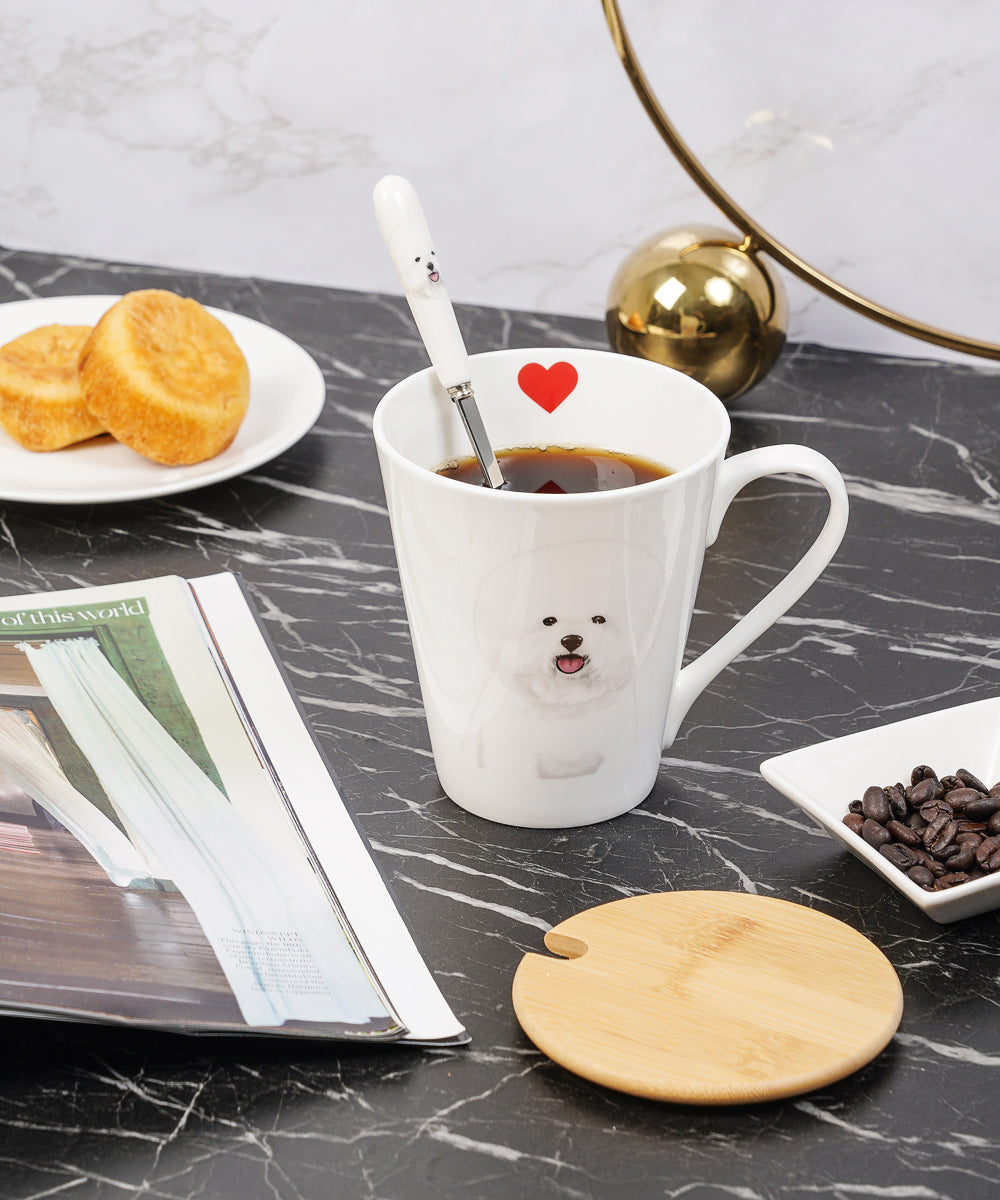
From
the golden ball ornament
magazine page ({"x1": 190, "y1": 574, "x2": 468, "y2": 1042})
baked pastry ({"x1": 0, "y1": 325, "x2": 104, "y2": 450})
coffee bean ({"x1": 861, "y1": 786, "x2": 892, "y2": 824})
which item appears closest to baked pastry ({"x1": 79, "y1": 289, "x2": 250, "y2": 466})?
baked pastry ({"x1": 0, "y1": 325, "x2": 104, "y2": 450})

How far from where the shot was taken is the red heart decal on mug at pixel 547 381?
0.58 meters

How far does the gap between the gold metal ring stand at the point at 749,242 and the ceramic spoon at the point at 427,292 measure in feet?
1.33

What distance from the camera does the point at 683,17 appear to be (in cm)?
97

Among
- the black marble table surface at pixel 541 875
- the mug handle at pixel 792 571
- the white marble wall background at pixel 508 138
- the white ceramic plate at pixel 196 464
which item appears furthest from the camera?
the white marble wall background at pixel 508 138

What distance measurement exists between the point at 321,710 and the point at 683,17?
0.65m

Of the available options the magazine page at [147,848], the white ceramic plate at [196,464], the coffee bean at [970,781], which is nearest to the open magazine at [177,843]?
the magazine page at [147,848]

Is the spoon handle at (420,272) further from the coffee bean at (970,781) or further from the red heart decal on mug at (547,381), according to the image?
the coffee bean at (970,781)

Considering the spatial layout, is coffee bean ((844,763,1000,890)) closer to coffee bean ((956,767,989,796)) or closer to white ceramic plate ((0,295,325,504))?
coffee bean ((956,767,989,796))

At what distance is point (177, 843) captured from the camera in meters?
0.53

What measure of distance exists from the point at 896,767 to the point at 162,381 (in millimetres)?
534

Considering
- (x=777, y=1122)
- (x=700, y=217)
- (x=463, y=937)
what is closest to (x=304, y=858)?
(x=463, y=937)

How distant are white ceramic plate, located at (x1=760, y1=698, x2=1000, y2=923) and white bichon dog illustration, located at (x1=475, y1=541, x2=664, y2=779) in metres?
0.08

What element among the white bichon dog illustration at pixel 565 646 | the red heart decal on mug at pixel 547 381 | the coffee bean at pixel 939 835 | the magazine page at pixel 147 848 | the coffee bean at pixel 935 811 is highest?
the red heart decal on mug at pixel 547 381

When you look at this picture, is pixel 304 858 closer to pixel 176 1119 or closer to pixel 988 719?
pixel 176 1119
